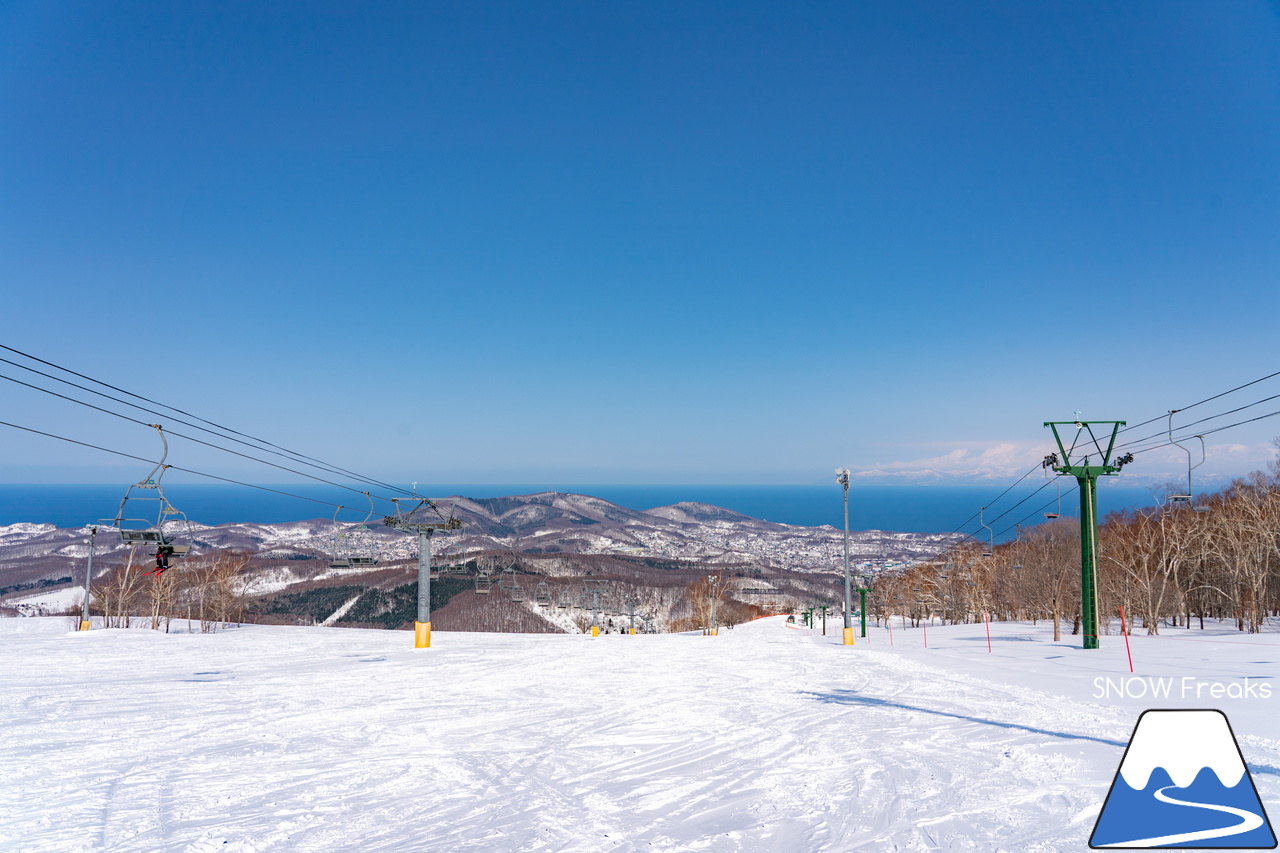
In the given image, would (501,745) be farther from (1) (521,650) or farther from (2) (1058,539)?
(2) (1058,539)

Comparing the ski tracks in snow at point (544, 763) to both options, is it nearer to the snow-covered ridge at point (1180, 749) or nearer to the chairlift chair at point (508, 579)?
the snow-covered ridge at point (1180, 749)

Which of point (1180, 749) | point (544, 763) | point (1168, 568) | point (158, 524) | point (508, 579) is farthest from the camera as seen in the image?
point (508, 579)

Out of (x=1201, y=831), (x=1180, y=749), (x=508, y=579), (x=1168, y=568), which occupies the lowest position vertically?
(x=508, y=579)

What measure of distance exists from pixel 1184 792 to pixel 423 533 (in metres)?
26.3

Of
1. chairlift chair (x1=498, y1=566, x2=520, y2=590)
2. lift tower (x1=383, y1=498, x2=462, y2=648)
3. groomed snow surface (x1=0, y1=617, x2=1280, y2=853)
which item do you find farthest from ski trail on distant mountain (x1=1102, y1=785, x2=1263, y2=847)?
chairlift chair (x1=498, y1=566, x2=520, y2=590)

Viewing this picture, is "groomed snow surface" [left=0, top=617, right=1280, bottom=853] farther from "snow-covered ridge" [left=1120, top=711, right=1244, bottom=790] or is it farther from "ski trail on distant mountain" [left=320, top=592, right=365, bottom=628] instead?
"ski trail on distant mountain" [left=320, top=592, right=365, bottom=628]

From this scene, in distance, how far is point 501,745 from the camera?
32.5 ft

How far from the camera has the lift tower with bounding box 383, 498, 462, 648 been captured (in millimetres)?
26078

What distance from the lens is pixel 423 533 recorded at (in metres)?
27.3

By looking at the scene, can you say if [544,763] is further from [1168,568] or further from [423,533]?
[1168,568]

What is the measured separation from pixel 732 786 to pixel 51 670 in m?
20.2

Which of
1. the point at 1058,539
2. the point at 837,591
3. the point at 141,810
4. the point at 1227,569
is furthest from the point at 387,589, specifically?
the point at 141,810

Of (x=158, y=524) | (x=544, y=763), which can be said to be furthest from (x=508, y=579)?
(x=544, y=763)

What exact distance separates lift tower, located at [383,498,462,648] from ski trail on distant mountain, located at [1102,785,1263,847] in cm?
2481
